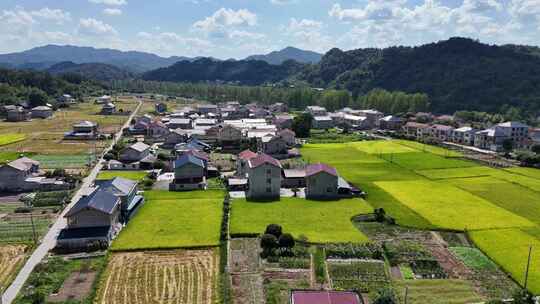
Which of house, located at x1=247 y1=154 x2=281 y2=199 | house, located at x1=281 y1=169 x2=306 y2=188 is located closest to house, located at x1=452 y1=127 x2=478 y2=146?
house, located at x1=281 y1=169 x2=306 y2=188

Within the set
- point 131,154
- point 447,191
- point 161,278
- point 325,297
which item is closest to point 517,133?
point 447,191

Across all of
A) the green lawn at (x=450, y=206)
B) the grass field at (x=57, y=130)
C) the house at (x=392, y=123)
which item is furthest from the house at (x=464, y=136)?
the grass field at (x=57, y=130)

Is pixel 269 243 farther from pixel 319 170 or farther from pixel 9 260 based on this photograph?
pixel 9 260

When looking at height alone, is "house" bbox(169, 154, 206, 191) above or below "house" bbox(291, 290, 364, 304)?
above

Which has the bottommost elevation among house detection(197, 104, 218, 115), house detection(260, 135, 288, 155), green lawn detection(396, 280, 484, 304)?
green lawn detection(396, 280, 484, 304)

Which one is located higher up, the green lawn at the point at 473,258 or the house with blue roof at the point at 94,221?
the house with blue roof at the point at 94,221

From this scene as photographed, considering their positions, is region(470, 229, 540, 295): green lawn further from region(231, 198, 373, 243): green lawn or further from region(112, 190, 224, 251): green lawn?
region(112, 190, 224, 251): green lawn

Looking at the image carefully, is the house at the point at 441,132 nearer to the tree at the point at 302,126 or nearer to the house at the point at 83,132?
the tree at the point at 302,126
